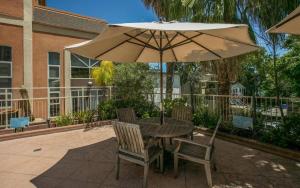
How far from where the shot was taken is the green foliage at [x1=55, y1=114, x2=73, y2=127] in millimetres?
7767

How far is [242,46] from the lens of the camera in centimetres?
447

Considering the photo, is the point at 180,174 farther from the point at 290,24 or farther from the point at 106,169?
the point at 290,24

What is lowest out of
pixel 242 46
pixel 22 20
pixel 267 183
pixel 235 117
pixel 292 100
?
pixel 267 183

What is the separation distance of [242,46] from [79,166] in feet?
13.1

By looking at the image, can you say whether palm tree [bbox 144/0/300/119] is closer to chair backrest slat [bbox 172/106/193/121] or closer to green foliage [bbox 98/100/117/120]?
chair backrest slat [bbox 172/106/193/121]

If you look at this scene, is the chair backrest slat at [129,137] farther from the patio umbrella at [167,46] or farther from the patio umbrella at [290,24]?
the patio umbrella at [290,24]

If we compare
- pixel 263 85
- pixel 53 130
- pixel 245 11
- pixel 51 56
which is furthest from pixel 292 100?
pixel 263 85

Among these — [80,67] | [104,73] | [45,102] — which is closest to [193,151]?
[104,73]

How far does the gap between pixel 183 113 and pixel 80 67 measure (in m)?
11.5

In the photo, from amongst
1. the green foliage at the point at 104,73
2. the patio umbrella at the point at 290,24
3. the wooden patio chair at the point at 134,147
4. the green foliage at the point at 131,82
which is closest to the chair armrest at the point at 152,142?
the wooden patio chair at the point at 134,147

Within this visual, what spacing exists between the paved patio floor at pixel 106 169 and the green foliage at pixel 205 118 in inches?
48.8

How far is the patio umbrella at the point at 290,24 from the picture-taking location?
3012mm

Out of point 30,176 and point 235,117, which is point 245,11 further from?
point 30,176

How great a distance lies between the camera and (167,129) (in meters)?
4.32
